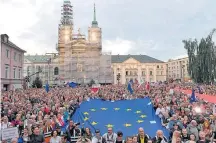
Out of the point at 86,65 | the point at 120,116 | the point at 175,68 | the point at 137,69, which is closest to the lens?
the point at 120,116

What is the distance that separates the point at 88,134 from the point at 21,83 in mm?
47428

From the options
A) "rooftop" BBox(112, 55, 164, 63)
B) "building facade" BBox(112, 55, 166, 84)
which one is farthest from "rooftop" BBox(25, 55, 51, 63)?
"rooftop" BBox(112, 55, 164, 63)

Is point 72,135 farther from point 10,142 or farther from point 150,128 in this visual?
point 150,128

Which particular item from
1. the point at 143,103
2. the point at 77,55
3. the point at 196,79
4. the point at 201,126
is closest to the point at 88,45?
the point at 77,55

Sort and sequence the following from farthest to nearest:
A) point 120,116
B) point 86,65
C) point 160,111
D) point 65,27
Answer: point 65,27 → point 86,65 → point 120,116 → point 160,111

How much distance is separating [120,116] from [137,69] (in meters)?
106

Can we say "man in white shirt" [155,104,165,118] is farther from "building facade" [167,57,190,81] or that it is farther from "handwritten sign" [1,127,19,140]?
"building facade" [167,57,190,81]

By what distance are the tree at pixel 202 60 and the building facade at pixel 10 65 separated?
3554 cm

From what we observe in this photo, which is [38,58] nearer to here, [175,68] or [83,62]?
[83,62]

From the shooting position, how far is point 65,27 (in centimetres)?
10281

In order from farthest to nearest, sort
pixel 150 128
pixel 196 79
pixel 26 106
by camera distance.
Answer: pixel 196 79 < pixel 26 106 < pixel 150 128

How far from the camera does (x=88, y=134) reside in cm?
1045

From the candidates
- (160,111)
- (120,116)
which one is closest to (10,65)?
(120,116)

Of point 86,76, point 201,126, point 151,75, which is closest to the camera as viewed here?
point 201,126
